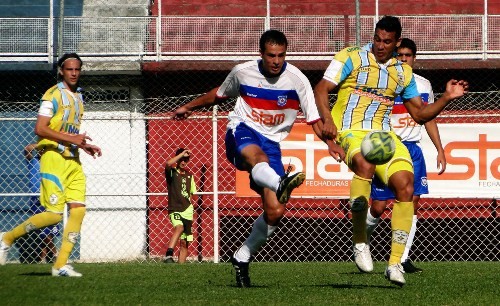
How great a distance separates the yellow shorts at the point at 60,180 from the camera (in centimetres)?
989

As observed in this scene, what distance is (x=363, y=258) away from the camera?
8617 millimetres

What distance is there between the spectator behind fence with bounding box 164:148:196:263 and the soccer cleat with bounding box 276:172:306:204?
825 centimetres

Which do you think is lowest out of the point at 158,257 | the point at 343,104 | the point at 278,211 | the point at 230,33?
the point at 158,257

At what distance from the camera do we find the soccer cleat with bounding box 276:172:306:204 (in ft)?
25.5

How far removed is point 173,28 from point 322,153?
409cm

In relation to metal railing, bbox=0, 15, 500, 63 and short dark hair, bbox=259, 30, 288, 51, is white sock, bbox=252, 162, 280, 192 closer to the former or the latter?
short dark hair, bbox=259, 30, 288, 51

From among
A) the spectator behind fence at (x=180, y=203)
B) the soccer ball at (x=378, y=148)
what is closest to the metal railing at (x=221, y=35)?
the spectator behind fence at (x=180, y=203)

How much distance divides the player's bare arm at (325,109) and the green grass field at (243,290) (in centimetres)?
123

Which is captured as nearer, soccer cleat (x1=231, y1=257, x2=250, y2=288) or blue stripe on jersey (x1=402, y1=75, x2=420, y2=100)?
soccer cleat (x1=231, y1=257, x2=250, y2=288)

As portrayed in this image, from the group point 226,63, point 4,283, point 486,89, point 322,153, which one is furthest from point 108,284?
point 486,89

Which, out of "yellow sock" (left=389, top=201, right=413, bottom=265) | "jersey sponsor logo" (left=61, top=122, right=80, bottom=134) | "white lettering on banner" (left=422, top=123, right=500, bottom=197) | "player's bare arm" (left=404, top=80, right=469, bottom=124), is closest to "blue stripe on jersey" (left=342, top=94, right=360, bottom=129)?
"player's bare arm" (left=404, top=80, right=469, bottom=124)

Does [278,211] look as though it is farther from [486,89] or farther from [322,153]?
[486,89]

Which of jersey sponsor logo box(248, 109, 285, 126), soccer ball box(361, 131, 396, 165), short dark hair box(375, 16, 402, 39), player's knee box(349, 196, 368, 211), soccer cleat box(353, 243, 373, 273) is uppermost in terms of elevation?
short dark hair box(375, 16, 402, 39)

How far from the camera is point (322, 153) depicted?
15.6m
